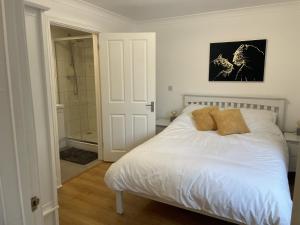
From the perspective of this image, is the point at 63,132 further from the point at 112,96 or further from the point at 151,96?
the point at 151,96

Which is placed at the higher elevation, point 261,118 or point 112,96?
point 112,96

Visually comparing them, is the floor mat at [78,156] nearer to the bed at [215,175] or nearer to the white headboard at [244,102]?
the bed at [215,175]

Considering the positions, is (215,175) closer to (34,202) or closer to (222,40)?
(34,202)

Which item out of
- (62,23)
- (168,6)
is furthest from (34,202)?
(168,6)

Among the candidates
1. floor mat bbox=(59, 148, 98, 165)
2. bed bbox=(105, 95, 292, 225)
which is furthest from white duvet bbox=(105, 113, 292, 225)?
floor mat bbox=(59, 148, 98, 165)

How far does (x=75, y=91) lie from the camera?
4660mm

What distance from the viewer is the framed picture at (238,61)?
3.47 metres

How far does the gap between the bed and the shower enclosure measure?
2319mm

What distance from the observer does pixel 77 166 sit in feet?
11.9

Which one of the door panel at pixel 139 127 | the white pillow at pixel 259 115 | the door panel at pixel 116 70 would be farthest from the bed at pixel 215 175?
the door panel at pixel 116 70

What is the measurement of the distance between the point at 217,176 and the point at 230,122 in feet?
4.41

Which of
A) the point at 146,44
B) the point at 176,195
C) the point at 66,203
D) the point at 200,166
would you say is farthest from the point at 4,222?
the point at 146,44

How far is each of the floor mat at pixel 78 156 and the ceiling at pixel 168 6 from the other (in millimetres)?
2461

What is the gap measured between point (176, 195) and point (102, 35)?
8.62 ft
